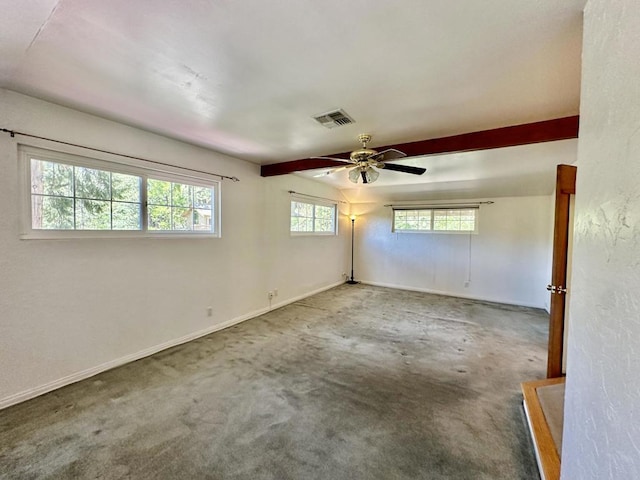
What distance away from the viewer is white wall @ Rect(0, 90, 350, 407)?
2.12 metres

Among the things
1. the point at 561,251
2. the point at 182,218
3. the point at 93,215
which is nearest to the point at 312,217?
the point at 182,218

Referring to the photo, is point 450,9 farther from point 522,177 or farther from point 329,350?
point 522,177

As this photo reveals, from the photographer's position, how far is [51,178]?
234cm

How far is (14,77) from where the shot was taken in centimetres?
186

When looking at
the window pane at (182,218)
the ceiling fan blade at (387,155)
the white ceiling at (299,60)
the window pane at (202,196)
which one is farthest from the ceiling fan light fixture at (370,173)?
the window pane at (182,218)

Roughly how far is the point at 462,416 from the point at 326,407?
1.01 meters

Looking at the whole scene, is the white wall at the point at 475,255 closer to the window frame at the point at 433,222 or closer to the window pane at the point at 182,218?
the window frame at the point at 433,222

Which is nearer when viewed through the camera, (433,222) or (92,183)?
Answer: (92,183)

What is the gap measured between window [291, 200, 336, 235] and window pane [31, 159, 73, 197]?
3.18m

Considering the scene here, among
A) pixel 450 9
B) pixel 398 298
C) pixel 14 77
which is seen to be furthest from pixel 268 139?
pixel 398 298

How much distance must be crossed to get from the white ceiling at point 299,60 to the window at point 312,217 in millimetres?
2693

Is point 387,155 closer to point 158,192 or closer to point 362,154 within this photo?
point 362,154

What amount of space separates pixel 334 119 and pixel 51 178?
248cm

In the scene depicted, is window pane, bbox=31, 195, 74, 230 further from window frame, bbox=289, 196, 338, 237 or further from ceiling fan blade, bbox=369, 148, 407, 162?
window frame, bbox=289, 196, 338, 237
